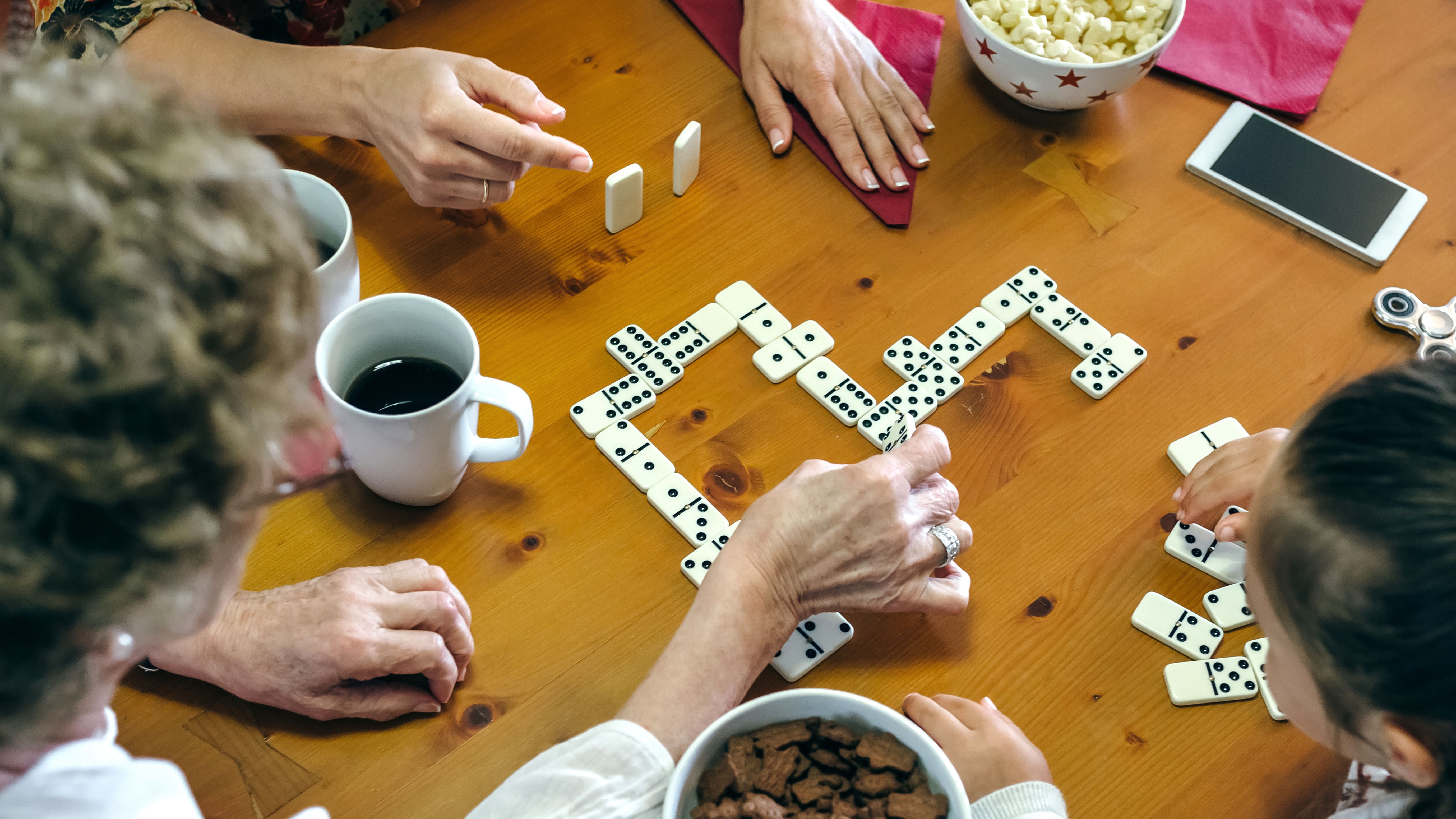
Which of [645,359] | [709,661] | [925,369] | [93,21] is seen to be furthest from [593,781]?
[93,21]

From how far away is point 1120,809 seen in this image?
102cm

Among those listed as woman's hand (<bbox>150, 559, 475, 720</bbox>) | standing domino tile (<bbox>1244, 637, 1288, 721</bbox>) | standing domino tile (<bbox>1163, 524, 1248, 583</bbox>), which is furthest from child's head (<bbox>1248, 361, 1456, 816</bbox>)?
woman's hand (<bbox>150, 559, 475, 720</bbox>)

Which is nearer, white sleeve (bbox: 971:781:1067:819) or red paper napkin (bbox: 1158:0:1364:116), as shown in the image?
white sleeve (bbox: 971:781:1067:819)

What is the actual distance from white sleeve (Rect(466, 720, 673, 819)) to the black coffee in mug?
1.25ft

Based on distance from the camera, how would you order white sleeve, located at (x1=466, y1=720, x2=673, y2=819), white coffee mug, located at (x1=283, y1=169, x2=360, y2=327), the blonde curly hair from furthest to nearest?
white coffee mug, located at (x1=283, y1=169, x2=360, y2=327) → white sleeve, located at (x1=466, y1=720, x2=673, y2=819) → the blonde curly hair

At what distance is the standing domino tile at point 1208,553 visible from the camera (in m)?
1.18

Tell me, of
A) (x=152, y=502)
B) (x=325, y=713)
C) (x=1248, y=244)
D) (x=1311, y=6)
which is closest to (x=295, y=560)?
(x=325, y=713)

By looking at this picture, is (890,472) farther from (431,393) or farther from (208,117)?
(208,117)

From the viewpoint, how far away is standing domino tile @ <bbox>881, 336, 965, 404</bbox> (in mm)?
1290

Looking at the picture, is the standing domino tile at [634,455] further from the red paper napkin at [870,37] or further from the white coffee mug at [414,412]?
the red paper napkin at [870,37]

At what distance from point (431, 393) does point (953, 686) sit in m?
0.63

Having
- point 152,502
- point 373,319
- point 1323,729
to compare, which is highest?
point 152,502

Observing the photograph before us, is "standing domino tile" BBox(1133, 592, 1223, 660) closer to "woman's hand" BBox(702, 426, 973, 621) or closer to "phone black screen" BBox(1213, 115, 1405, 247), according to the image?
"woman's hand" BBox(702, 426, 973, 621)

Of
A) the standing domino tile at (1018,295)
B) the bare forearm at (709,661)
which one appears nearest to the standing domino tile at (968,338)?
the standing domino tile at (1018,295)
